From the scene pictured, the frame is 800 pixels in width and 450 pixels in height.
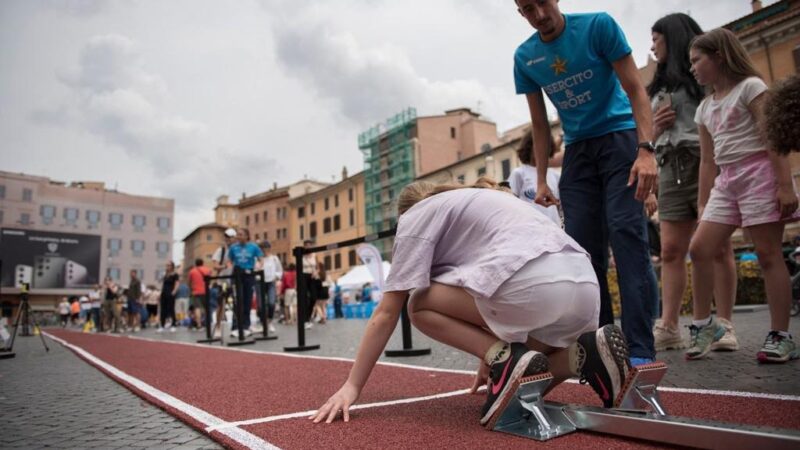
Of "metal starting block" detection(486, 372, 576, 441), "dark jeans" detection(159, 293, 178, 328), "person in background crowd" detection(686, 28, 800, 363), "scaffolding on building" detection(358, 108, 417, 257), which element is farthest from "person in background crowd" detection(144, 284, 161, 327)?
"scaffolding on building" detection(358, 108, 417, 257)

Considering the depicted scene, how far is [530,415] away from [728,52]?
8.60ft

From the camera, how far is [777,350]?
122 inches

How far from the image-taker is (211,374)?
4434mm

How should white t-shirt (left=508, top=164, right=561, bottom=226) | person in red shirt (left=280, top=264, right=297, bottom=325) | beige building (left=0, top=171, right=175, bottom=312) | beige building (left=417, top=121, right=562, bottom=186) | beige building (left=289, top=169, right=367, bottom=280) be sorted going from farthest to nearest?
beige building (left=0, top=171, right=175, bottom=312) < beige building (left=289, top=169, right=367, bottom=280) < beige building (left=417, top=121, right=562, bottom=186) < person in red shirt (left=280, top=264, right=297, bottom=325) < white t-shirt (left=508, top=164, right=561, bottom=226)

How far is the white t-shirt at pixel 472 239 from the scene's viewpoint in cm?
211

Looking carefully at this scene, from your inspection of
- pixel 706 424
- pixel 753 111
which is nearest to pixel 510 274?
pixel 706 424

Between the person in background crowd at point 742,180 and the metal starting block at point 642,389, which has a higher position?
the person in background crowd at point 742,180

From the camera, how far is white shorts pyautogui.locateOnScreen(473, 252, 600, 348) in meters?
2.09

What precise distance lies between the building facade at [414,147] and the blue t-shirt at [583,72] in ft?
149

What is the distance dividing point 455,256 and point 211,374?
295cm

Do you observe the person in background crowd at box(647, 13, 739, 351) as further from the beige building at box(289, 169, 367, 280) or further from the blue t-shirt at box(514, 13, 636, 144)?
the beige building at box(289, 169, 367, 280)

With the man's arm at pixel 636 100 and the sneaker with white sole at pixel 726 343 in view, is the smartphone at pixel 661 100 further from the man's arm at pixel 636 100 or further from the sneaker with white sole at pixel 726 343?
the sneaker with white sole at pixel 726 343

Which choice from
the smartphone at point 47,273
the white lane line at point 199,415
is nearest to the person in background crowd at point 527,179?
the white lane line at point 199,415

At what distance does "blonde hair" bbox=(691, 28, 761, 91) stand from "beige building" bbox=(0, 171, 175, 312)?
2710 inches
